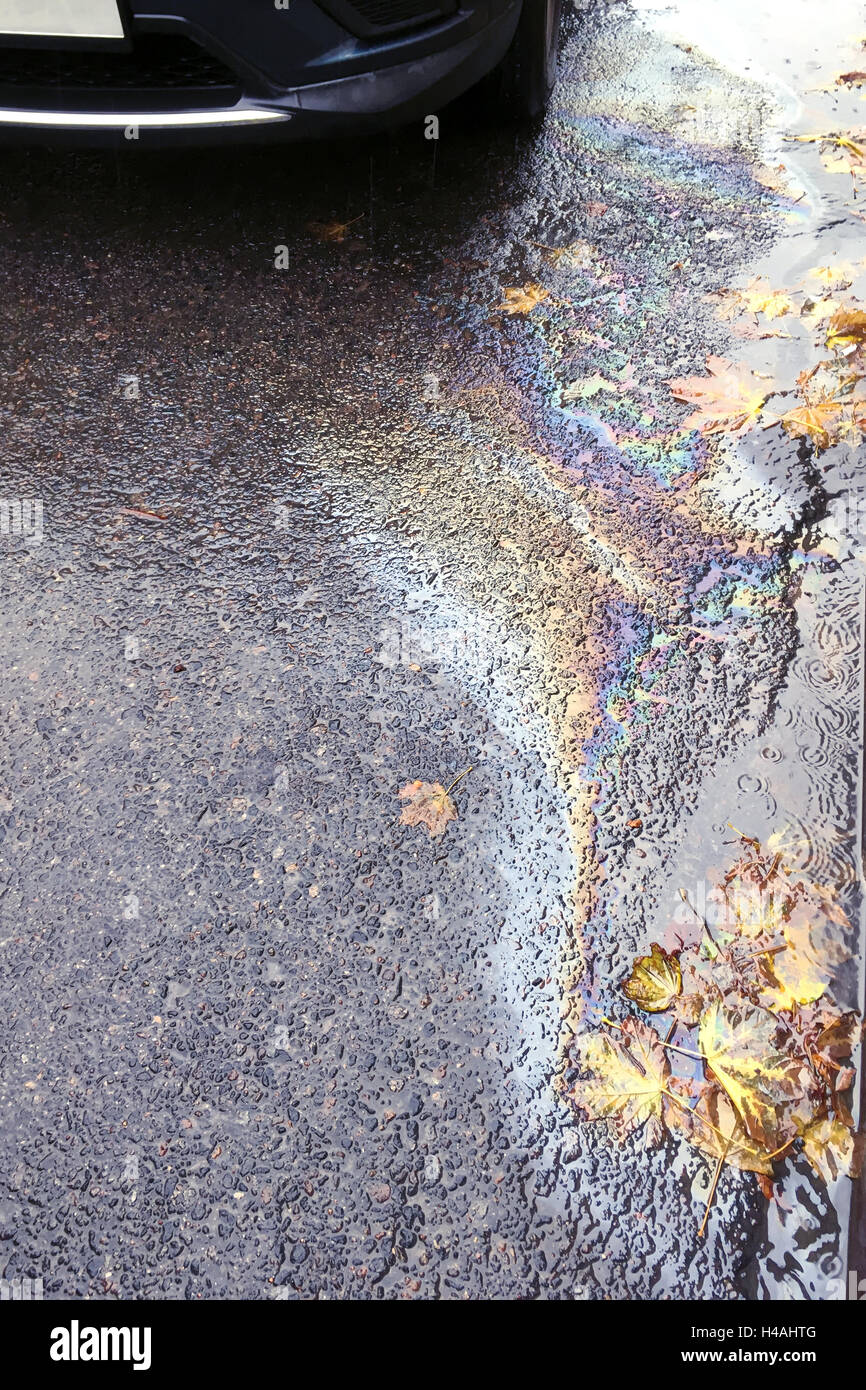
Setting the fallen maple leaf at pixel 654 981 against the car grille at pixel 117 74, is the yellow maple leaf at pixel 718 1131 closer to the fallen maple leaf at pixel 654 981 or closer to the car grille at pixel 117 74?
the fallen maple leaf at pixel 654 981

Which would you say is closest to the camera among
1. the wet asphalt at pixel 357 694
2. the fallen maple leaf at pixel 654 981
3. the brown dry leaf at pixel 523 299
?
the wet asphalt at pixel 357 694

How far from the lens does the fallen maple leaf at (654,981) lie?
173 centimetres

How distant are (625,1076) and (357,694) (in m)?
0.88

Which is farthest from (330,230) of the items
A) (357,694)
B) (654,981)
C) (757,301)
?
(654,981)

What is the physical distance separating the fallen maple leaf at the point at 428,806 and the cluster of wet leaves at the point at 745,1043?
1.40 feet

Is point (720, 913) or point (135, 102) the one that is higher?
point (135, 102)

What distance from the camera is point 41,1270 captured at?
1.49 m

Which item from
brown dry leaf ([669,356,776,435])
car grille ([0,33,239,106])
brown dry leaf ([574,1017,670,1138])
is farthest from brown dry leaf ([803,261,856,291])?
brown dry leaf ([574,1017,670,1138])

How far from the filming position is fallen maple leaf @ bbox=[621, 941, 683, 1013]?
5.69ft

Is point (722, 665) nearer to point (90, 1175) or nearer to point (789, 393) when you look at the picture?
point (789, 393)

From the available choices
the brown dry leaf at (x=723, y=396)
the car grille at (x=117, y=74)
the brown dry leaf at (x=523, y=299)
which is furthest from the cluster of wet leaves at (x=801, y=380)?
the car grille at (x=117, y=74)

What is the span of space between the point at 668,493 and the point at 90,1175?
71.8 inches

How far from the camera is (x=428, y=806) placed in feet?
6.45
